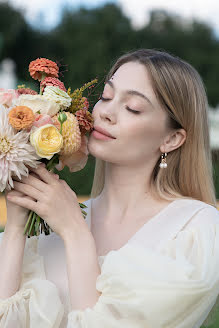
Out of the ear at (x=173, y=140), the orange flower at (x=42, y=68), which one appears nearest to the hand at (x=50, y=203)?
the orange flower at (x=42, y=68)

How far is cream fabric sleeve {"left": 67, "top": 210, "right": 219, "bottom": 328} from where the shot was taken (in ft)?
6.70

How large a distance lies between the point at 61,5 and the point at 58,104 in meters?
27.2

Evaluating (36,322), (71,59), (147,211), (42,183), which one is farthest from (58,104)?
(71,59)

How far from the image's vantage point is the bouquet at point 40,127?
212cm

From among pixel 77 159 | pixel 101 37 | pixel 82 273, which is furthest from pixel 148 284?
pixel 101 37

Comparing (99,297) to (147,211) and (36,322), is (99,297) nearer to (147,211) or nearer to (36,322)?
A: (36,322)

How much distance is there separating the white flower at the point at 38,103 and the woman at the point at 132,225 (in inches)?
11.0

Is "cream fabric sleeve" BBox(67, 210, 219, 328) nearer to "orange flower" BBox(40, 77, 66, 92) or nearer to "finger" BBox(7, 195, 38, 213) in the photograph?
"finger" BBox(7, 195, 38, 213)

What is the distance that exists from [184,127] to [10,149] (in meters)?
1.03

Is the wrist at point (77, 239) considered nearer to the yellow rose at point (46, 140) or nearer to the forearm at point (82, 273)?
the forearm at point (82, 273)

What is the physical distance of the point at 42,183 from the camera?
7.54ft

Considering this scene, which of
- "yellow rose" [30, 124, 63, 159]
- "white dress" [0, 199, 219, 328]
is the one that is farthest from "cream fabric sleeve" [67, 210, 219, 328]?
"yellow rose" [30, 124, 63, 159]

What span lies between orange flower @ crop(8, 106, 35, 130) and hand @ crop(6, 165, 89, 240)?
0.88 ft

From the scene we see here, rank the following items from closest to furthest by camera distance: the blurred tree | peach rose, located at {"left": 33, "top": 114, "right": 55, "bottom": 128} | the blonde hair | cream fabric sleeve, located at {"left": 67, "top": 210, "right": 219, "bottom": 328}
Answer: cream fabric sleeve, located at {"left": 67, "top": 210, "right": 219, "bottom": 328}
peach rose, located at {"left": 33, "top": 114, "right": 55, "bottom": 128}
the blonde hair
the blurred tree
